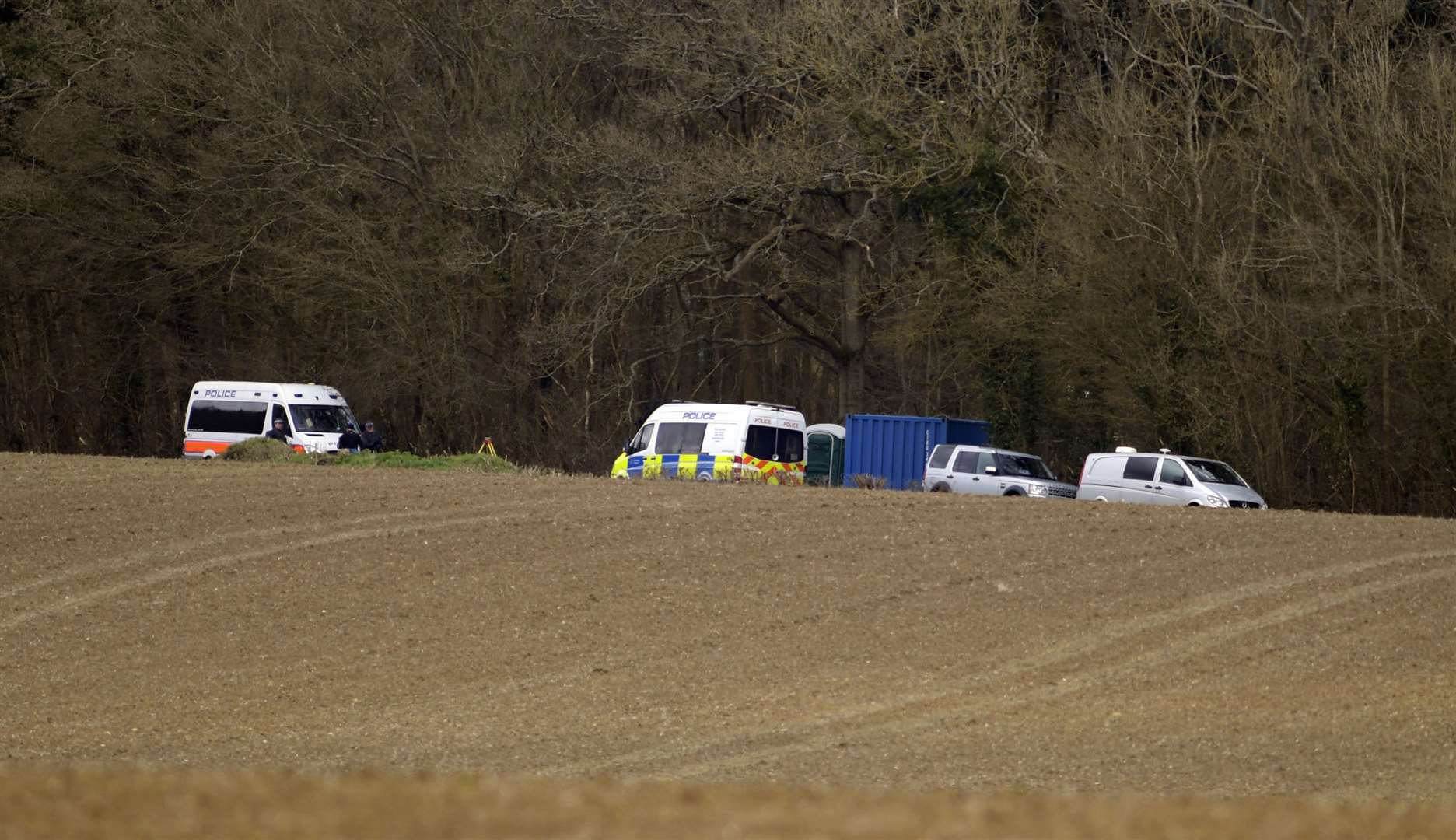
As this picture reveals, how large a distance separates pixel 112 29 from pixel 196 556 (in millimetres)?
27377

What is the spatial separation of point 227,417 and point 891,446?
49.5ft

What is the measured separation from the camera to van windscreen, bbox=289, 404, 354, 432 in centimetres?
3659

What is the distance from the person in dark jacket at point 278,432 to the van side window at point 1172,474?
60.1 ft

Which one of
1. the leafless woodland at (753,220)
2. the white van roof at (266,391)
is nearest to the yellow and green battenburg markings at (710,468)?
the leafless woodland at (753,220)

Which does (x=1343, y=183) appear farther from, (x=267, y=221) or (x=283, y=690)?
(x=267, y=221)

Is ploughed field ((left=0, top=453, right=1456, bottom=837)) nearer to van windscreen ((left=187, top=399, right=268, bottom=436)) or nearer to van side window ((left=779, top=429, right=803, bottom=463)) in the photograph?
van side window ((left=779, top=429, right=803, bottom=463))

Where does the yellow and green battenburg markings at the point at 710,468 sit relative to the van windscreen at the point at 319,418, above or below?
below

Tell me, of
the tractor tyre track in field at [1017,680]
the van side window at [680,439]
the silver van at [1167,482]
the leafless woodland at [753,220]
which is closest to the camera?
the tractor tyre track in field at [1017,680]

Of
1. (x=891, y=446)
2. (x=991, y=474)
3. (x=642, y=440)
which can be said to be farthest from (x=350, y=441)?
(x=991, y=474)

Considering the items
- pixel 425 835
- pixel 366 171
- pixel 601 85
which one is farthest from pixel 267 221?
pixel 425 835

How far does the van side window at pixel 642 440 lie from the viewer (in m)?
31.5

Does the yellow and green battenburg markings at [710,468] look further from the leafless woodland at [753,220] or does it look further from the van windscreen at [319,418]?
the van windscreen at [319,418]

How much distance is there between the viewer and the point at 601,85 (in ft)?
154

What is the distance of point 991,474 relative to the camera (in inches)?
1248
